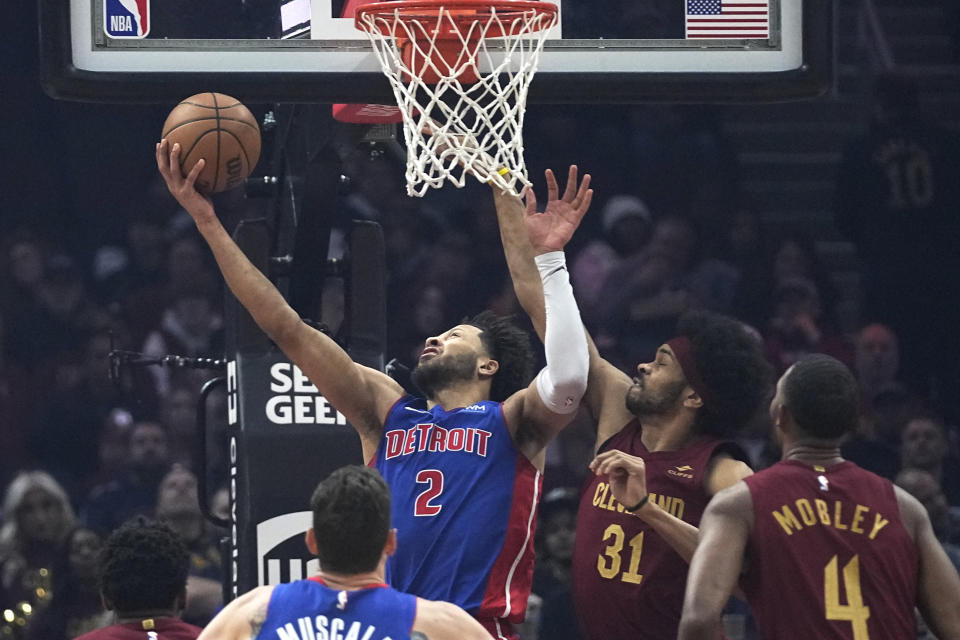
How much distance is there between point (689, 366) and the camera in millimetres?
5309

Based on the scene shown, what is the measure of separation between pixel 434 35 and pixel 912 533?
213cm

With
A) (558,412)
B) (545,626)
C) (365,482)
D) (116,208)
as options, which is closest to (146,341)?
(116,208)

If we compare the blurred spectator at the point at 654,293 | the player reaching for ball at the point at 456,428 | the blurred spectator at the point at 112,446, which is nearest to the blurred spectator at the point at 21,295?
the blurred spectator at the point at 112,446

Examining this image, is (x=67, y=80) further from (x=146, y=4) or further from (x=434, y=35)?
(x=434, y=35)

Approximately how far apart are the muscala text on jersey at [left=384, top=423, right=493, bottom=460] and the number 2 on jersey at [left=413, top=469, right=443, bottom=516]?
3.0 inches

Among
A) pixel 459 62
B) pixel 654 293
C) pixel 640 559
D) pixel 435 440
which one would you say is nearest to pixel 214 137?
pixel 459 62

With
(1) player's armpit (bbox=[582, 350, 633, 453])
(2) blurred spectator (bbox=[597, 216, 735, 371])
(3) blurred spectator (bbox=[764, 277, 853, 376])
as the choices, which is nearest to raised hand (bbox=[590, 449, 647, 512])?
(1) player's armpit (bbox=[582, 350, 633, 453])

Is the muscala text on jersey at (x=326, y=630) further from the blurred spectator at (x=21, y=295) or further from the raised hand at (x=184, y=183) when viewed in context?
the blurred spectator at (x=21, y=295)

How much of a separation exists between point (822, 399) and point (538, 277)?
1.33 meters

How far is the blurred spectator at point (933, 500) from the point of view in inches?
306

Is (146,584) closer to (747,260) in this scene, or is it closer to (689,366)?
(689,366)

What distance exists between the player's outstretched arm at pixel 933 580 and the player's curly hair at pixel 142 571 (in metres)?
1.90

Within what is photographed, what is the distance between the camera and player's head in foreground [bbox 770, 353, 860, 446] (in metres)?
4.29

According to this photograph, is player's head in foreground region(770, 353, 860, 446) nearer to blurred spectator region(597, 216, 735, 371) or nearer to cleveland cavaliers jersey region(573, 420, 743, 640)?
cleveland cavaliers jersey region(573, 420, 743, 640)
